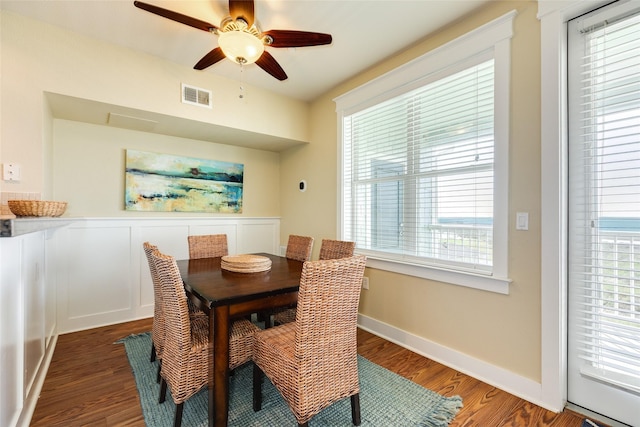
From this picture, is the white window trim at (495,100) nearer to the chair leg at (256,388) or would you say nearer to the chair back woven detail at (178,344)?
the chair leg at (256,388)

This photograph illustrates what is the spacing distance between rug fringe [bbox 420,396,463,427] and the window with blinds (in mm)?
862

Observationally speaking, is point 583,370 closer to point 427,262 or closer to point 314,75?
point 427,262

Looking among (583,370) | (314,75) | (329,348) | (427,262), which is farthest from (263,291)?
(314,75)

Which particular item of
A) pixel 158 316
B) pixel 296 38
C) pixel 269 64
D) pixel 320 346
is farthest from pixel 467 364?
pixel 269 64

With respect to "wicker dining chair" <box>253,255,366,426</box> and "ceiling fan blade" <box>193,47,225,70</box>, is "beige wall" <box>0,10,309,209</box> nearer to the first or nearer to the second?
"ceiling fan blade" <box>193,47,225,70</box>

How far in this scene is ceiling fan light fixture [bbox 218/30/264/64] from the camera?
5.89 feet

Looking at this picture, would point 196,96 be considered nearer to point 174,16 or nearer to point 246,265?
point 174,16

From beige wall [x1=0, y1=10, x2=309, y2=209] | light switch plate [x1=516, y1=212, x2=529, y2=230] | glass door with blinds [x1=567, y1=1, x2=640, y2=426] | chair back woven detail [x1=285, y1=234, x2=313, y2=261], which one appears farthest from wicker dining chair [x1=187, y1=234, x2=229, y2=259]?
glass door with blinds [x1=567, y1=1, x2=640, y2=426]

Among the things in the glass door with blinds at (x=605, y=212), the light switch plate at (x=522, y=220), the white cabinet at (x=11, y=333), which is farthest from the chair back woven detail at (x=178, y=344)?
the glass door with blinds at (x=605, y=212)

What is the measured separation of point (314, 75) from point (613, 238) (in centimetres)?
272

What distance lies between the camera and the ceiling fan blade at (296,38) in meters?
1.83

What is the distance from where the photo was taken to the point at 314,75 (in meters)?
3.02

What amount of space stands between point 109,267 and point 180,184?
1.13 meters

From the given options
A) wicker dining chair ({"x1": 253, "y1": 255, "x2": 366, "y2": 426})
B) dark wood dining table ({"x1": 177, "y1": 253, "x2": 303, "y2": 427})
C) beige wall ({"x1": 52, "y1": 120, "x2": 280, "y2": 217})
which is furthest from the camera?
beige wall ({"x1": 52, "y1": 120, "x2": 280, "y2": 217})
